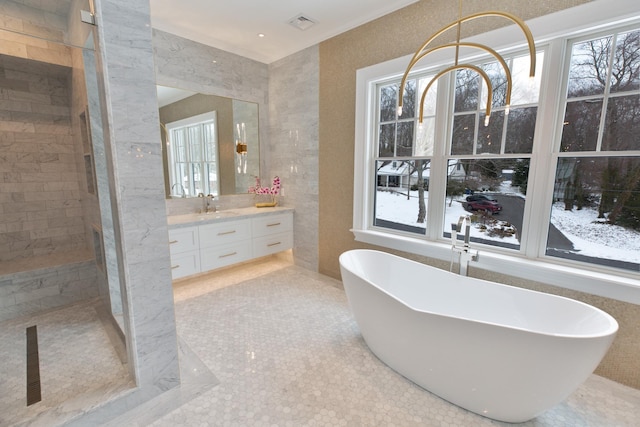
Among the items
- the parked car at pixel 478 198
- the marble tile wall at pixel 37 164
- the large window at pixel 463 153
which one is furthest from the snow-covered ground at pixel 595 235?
the marble tile wall at pixel 37 164

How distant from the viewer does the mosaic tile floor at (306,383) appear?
4.88ft

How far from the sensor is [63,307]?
2502 mm

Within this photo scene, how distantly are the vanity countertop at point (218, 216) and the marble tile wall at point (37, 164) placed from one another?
945 mm

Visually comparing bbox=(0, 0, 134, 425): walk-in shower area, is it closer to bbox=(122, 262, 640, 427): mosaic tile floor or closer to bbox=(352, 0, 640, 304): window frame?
bbox=(122, 262, 640, 427): mosaic tile floor

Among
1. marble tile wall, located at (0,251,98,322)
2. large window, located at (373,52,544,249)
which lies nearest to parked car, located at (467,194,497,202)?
large window, located at (373,52,544,249)

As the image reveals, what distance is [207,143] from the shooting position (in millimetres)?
3309

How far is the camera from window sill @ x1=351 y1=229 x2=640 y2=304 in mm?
1653

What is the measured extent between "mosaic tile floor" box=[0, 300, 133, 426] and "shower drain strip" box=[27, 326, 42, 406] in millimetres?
21

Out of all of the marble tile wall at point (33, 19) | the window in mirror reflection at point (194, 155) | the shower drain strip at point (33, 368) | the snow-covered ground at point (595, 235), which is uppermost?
the marble tile wall at point (33, 19)

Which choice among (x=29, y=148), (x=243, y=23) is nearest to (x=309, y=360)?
(x=243, y=23)

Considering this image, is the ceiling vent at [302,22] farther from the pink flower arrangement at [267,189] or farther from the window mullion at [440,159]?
the pink flower arrangement at [267,189]

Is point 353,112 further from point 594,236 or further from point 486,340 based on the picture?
point 486,340

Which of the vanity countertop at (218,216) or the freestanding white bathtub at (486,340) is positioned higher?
the vanity countertop at (218,216)

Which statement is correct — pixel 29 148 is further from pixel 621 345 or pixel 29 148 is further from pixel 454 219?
pixel 621 345
